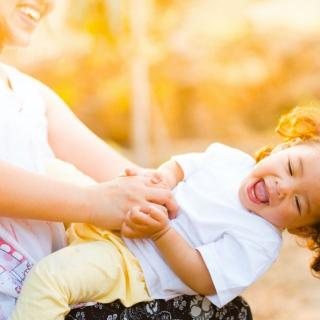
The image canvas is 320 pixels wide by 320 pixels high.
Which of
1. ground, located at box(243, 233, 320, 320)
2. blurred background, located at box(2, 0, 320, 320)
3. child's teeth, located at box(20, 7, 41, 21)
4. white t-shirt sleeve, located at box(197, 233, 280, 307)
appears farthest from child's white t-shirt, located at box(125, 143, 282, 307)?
blurred background, located at box(2, 0, 320, 320)

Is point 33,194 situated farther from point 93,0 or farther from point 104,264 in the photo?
point 93,0

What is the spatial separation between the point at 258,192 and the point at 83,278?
43 cm

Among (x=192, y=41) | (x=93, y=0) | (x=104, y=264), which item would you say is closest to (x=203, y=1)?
(x=192, y=41)

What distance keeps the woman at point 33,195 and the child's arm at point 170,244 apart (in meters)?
0.03

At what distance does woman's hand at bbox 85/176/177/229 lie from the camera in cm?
152

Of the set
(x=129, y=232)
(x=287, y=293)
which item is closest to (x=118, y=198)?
(x=129, y=232)

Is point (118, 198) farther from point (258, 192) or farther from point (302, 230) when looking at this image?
point (302, 230)

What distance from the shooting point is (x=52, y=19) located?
1964mm

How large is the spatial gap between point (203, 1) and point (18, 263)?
6.30 m

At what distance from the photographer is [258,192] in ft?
5.49

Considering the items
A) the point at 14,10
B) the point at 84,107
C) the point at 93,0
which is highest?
the point at 14,10

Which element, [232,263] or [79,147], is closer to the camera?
[232,263]

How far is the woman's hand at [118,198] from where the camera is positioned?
152cm

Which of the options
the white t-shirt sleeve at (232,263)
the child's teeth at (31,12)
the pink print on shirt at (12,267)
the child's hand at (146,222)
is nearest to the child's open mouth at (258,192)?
the white t-shirt sleeve at (232,263)
